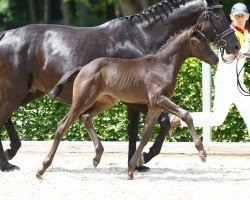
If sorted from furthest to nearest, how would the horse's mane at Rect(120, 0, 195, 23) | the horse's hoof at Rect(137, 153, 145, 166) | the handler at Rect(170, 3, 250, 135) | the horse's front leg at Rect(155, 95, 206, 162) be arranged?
the handler at Rect(170, 3, 250, 135)
the horse's mane at Rect(120, 0, 195, 23)
the horse's hoof at Rect(137, 153, 145, 166)
the horse's front leg at Rect(155, 95, 206, 162)

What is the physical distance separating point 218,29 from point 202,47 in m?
0.60

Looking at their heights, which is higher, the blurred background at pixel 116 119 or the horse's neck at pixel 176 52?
the horse's neck at pixel 176 52

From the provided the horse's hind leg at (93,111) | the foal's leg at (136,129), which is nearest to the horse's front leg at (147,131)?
the foal's leg at (136,129)

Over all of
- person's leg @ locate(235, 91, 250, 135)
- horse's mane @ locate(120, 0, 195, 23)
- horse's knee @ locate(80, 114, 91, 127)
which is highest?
horse's mane @ locate(120, 0, 195, 23)

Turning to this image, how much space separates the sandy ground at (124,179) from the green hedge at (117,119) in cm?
52

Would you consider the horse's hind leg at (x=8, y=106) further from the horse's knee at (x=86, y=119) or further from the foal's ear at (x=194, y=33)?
the foal's ear at (x=194, y=33)

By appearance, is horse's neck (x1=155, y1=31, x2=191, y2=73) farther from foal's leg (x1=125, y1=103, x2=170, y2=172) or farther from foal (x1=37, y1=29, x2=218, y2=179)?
foal's leg (x1=125, y1=103, x2=170, y2=172)

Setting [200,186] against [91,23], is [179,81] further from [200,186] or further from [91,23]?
[91,23]

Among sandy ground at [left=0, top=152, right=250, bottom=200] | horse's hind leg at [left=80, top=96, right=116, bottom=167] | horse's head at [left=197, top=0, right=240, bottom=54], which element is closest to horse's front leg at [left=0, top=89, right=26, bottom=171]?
sandy ground at [left=0, top=152, right=250, bottom=200]

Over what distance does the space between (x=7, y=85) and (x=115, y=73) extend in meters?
1.46

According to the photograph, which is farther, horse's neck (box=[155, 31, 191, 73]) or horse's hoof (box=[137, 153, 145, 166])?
horse's hoof (box=[137, 153, 145, 166])

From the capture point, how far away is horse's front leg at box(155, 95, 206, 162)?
8477mm

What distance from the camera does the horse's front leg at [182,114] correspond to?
8.48m

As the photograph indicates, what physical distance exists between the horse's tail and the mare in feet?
0.62
